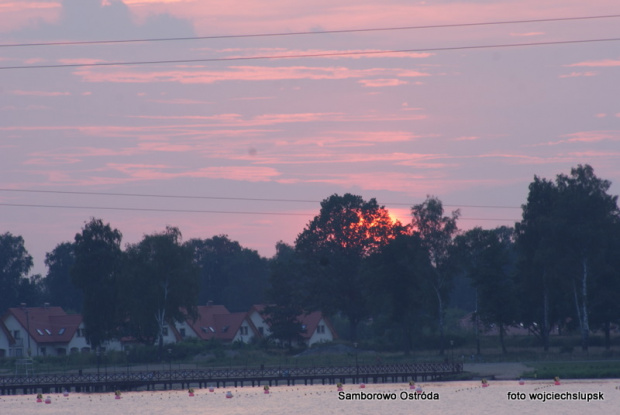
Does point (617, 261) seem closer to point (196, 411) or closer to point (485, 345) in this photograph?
point (485, 345)

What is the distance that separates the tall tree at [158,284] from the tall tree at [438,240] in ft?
97.7

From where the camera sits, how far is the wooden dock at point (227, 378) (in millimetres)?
102375

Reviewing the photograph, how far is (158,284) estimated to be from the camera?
13150 centimetres

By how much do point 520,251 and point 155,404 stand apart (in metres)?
46.0

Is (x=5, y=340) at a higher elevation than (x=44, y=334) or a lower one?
lower

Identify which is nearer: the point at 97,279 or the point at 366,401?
the point at 366,401

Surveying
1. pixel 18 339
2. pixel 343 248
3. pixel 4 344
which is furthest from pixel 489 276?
pixel 4 344

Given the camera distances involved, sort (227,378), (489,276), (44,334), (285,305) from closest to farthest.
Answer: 1. (227,378)
2. (489,276)
3. (285,305)
4. (44,334)

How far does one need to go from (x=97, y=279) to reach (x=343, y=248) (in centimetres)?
3857

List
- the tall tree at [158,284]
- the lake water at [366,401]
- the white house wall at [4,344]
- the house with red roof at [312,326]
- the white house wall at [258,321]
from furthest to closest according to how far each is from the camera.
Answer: the white house wall at [258,321], the house with red roof at [312,326], the white house wall at [4,344], the tall tree at [158,284], the lake water at [366,401]

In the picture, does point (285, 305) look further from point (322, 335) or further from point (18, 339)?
point (18, 339)

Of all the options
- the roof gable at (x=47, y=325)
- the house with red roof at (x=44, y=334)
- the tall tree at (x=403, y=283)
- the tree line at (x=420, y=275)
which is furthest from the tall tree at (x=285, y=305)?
the roof gable at (x=47, y=325)

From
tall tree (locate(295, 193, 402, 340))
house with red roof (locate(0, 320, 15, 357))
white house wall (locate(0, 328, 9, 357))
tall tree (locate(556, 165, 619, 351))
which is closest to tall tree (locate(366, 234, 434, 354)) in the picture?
tall tree (locate(295, 193, 402, 340))

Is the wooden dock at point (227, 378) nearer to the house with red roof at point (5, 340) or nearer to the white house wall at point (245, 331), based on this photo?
the house with red roof at point (5, 340)
